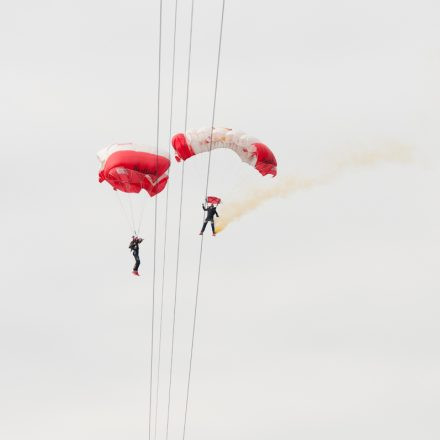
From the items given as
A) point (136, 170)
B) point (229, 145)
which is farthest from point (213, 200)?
point (136, 170)

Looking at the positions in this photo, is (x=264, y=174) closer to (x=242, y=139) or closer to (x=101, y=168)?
(x=242, y=139)

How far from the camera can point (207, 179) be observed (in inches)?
515

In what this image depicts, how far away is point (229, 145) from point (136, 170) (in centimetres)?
368

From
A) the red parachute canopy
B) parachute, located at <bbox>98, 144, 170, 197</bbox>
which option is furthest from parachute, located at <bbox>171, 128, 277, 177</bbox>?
the red parachute canopy

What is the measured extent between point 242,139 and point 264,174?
162cm

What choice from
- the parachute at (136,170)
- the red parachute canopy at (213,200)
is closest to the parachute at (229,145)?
the parachute at (136,170)

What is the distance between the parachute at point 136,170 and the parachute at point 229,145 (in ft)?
3.04

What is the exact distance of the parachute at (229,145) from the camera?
18.7 metres

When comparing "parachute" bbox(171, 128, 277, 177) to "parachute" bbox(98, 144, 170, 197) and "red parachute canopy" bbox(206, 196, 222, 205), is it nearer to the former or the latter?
"parachute" bbox(98, 144, 170, 197)

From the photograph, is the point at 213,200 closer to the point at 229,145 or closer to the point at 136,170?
the point at 229,145

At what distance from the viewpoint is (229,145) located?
19.2 meters

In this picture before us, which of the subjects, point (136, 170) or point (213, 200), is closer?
point (213, 200)

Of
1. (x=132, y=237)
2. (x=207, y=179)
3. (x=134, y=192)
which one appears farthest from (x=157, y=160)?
(x=207, y=179)

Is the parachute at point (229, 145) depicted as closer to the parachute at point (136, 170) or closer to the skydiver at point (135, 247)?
the parachute at point (136, 170)
